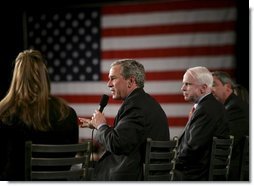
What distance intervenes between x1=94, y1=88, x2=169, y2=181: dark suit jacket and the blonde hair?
12.0 inches

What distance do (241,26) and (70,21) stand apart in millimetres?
1446

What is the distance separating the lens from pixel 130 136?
93.4 inches

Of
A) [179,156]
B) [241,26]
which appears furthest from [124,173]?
[241,26]

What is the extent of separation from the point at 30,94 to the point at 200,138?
2.99ft

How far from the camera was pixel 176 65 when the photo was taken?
392 cm

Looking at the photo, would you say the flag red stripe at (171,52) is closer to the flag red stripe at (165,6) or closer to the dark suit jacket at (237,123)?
the flag red stripe at (165,6)

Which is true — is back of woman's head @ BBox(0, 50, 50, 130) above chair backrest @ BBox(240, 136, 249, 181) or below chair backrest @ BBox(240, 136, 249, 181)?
above

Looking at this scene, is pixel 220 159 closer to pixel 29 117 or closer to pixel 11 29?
pixel 29 117

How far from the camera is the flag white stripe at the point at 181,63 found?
3.58 m

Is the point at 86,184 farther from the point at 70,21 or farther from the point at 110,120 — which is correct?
the point at 70,21

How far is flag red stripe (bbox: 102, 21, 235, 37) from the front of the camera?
3622mm

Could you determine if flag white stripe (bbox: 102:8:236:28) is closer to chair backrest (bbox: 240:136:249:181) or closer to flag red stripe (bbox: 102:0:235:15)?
flag red stripe (bbox: 102:0:235:15)

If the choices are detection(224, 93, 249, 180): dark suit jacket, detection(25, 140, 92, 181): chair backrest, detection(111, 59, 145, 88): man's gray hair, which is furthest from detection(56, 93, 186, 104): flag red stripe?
detection(25, 140, 92, 181): chair backrest

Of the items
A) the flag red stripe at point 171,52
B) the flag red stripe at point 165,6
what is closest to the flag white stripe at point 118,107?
the flag red stripe at point 171,52
